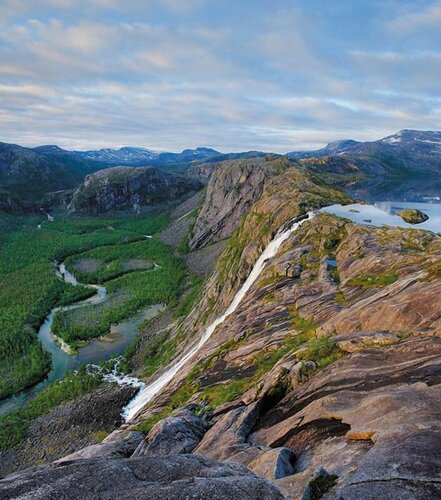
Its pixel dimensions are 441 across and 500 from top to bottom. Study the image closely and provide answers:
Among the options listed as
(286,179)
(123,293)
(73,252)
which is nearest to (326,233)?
(286,179)

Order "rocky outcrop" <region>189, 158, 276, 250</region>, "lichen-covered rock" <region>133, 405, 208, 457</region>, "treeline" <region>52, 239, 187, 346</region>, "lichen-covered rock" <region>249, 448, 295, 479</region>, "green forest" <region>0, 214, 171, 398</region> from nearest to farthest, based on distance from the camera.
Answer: "lichen-covered rock" <region>249, 448, 295, 479</region>, "lichen-covered rock" <region>133, 405, 208, 457</region>, "green forest" <region>0, 214, 171, 398</region>, "treeline" <region>52, 239, 187, 346</region>, "rocky outcrop" <region>189, 158, 276, 250</region>

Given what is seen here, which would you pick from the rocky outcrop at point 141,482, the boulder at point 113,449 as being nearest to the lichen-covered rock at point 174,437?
the boulder at point 113,449

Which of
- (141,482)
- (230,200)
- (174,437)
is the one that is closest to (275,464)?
(141,482)

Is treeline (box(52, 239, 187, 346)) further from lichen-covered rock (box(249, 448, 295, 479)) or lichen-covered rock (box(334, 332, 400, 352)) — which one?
lichen-covered rock (box(249, 448, 295, 479))

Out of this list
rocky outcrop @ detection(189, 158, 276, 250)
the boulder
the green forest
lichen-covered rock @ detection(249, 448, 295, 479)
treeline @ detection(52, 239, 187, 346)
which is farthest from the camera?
rocky outcrop @ detection(189, 158, 276, 250)

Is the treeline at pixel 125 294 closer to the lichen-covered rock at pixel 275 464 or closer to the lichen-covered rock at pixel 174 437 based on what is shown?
the lichen-covered rock at pixel 174 437

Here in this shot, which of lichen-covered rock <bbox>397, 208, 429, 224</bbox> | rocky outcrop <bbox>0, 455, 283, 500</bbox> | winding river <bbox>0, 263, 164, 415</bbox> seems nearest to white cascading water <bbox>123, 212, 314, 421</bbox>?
lichen-covered rock <bbox>397, 208, 429, 224</bbox>

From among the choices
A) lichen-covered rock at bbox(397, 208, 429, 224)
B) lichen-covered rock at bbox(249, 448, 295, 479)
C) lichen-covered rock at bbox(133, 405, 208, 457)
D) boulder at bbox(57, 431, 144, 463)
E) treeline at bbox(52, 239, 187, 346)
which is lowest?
treeline at bbox(52, 239, 187, 346)
